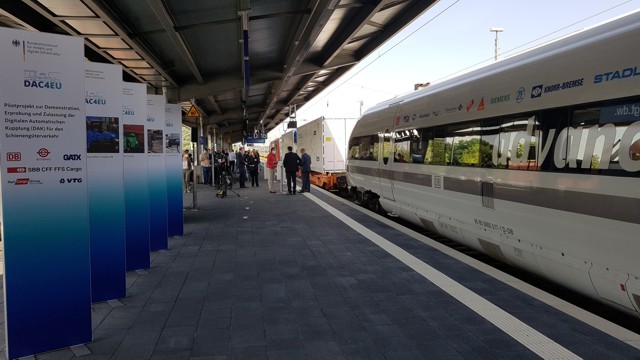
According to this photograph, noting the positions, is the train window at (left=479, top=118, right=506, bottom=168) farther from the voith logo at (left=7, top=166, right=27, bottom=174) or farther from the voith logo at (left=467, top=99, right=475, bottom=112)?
the voith logo at (left=7, top=166, right=27, bottom=174)

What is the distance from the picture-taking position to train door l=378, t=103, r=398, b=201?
11180mm

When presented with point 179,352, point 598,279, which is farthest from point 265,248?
point 598,279

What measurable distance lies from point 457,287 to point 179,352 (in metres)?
3.36

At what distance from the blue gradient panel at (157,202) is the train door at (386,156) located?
5618 millimetres

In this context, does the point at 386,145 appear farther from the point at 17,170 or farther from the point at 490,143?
the point at 17,170

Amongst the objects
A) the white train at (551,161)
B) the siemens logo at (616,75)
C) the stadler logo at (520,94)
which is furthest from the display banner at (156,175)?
the siemens logo at (616,75)

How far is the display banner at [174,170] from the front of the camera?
8992 millimetres

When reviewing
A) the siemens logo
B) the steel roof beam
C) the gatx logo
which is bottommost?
the gatx logo

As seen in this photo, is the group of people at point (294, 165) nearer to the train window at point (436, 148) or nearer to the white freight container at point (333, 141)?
the white freight container at point (333, 141)

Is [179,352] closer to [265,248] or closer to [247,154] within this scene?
[265,248]

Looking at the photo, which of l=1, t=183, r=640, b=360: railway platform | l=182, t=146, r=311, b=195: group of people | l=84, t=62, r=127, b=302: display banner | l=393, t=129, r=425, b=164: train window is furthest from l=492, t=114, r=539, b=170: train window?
l=182, t=146, r=311, b=195: group of people

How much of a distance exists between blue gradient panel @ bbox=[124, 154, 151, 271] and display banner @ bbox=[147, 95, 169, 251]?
1.14 m

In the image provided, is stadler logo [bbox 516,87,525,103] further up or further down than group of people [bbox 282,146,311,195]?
further up

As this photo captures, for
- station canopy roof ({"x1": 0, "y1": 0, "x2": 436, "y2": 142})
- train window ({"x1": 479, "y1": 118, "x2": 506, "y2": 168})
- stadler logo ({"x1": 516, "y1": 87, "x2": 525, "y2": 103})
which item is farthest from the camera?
train window ({"x1": 479, "y1": 118, "x2": 506, "y2": 168})
